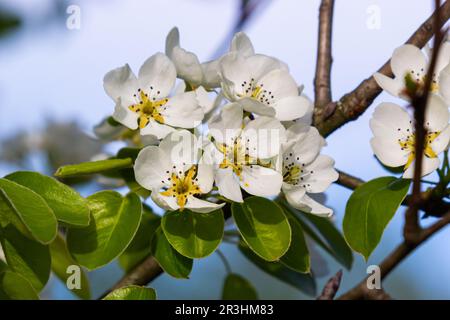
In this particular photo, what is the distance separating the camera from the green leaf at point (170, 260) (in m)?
1.15

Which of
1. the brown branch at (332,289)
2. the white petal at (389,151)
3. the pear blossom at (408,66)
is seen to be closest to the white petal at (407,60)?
the pear blossom at (408,66)

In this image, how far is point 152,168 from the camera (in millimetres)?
1159

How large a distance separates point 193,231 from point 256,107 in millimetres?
196

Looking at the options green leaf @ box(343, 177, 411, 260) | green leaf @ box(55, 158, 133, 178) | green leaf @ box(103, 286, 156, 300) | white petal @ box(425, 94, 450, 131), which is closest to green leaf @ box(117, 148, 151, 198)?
green leaf @ box(55, 158, 133, 178)

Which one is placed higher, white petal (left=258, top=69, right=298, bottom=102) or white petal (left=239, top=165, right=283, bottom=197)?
white petal (left=258, top=69, right=298, bottom=102)

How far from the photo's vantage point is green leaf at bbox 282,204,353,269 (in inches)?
58.6

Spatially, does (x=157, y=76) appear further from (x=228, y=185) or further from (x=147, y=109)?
(x=228, y=185)

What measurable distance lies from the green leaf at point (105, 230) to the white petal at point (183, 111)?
14 centimetres

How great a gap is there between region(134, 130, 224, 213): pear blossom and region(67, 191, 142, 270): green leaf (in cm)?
7

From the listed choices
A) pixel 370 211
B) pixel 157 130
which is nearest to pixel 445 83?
pixel 370 211

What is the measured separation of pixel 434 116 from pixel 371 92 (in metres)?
0.18

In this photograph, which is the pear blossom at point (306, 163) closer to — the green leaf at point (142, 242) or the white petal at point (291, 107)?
the white petal at point (291, 107)

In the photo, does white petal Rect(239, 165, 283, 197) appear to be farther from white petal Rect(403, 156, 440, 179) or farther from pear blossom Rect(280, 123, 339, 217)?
white petal Rect(403, 156, 440, 179)
